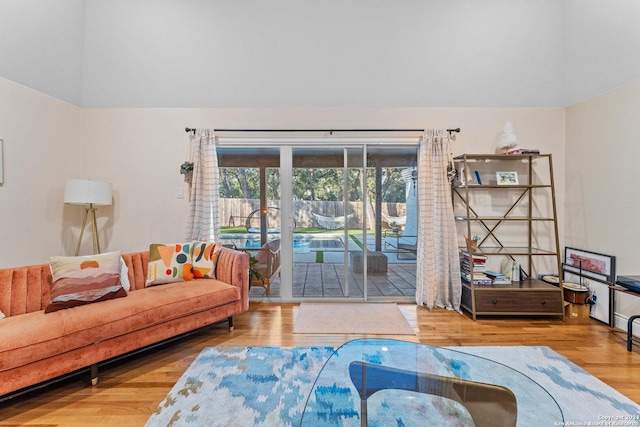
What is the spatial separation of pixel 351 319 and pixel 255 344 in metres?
1.10

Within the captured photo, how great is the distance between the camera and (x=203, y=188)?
3529 mm

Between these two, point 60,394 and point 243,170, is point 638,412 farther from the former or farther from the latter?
point 243,170

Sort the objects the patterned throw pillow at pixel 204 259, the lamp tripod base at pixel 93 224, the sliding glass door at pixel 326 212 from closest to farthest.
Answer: the patterned throw pillow at pixel 204 259, the lamp tripod base at pixel 93 224, the sliding glass door at pixel 326 212

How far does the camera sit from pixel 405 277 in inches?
155

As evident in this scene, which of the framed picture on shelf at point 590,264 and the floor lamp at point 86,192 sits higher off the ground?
the floor lamp at point 86,192

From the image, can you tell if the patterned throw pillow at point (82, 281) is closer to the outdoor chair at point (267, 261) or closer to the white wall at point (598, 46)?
the outdoor chair at point (267, 261)

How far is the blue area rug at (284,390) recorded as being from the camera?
5.41ft

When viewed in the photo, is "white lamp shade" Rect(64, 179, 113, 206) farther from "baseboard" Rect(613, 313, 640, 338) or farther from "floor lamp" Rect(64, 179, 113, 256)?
"baseboard" Rect(613, 313, 640, 338)

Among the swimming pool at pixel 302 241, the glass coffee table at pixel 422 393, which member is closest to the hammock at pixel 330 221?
the swimming pool at pixel 302 241

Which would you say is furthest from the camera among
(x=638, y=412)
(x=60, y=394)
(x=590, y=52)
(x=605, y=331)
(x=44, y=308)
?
(x=590, y=52)

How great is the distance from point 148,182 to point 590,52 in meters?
5.55

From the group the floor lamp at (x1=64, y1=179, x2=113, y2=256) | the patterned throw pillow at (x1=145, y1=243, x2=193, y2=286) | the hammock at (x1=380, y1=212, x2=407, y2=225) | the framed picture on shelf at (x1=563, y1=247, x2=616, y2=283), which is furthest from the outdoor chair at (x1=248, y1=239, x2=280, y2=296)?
the framed picture on shelf at (x1=563, y1=247, x2=616, y2=283)

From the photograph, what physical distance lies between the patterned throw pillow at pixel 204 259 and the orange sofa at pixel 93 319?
10 cm

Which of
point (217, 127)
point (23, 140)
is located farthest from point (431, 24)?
point (23, 140)
